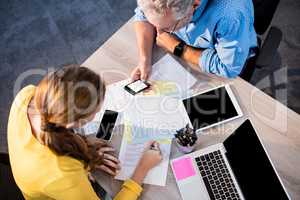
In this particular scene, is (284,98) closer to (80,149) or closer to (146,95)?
(146,95)

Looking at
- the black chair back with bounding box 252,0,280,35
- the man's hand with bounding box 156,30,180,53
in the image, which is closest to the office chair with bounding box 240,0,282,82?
the black chair back with bounding box 252,0,280,35

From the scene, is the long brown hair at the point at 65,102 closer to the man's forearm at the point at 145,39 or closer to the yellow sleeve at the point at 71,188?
the yellow sleeve at the point at 71,188

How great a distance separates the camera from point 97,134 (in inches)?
60.9

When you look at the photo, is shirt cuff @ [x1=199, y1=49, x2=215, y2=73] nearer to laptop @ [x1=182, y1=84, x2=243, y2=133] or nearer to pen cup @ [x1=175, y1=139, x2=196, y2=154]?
laptop @ [x1=182, y1=84, x2=243, y2=133]

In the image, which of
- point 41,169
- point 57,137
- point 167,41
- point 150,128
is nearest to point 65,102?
point 57,137

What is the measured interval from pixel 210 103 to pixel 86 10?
67.3 inches

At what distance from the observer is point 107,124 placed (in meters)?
1.57

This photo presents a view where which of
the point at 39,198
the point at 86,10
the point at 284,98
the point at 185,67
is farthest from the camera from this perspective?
the point at 86,10

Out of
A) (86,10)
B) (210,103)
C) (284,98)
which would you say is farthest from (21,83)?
(284,98)

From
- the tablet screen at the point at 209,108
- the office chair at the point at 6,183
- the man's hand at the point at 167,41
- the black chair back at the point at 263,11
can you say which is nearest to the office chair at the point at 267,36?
the black chair back at the point at 263,11

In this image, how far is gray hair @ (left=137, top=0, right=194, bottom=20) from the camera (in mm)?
1323

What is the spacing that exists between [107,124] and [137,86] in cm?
23

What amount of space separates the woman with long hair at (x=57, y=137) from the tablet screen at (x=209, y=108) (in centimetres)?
39

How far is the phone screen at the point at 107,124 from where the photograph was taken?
1.54 metres
